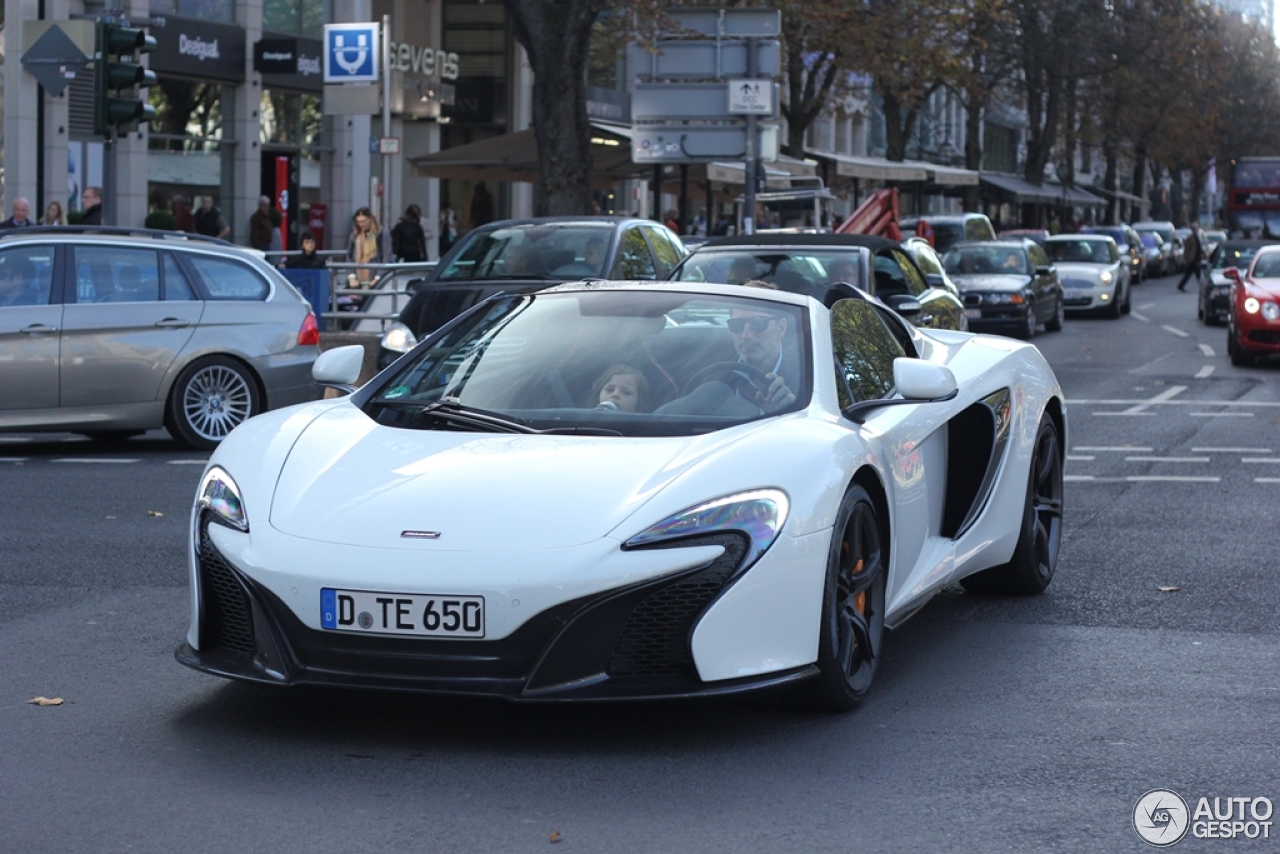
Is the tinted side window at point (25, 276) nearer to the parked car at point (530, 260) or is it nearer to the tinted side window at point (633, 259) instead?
the parked car at point (530, 260)

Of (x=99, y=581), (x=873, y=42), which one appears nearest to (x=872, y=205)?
(x=873, y=42)

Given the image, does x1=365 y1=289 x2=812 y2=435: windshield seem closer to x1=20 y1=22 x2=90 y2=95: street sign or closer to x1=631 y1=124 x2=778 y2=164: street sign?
→ x1=20 y1=22 x2=90 y2=95: street sign

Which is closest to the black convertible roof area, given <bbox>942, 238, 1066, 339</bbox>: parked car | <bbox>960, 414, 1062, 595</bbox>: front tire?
<bbox>960, 414, 1062, 595</bbox>: front tire

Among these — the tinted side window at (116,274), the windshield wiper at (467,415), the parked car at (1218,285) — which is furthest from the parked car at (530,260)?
the parked car at (1218,285)

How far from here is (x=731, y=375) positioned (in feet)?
19.4

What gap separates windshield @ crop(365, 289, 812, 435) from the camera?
575cm

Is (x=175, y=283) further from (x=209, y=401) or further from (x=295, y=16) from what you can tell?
Result: (x=295, y=16)

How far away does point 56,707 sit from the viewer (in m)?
5.55

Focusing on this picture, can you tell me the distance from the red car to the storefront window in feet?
58.3

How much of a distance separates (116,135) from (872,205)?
1893cm

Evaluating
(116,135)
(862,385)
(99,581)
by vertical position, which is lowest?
(99,581)

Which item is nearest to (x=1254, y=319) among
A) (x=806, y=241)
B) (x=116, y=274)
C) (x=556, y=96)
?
(x=556, y=96)

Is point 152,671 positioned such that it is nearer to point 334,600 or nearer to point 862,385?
point 334,600

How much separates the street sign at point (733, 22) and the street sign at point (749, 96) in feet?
2.11
